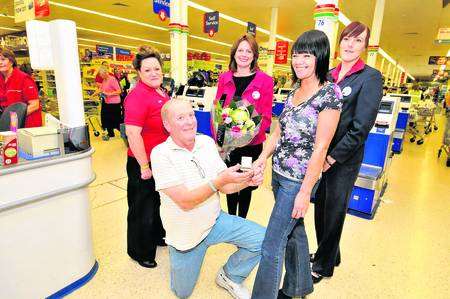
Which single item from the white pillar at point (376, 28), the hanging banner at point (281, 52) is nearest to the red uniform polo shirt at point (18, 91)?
the white pillar at point (376, 28)

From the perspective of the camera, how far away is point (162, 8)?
23.5 ft

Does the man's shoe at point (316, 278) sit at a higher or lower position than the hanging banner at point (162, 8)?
lower

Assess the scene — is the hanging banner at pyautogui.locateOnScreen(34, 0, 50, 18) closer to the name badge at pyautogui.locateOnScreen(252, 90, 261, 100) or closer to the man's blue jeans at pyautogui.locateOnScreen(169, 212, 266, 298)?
the name badge at pyautogui.locateOnScreen(252, 90, 261, 100)

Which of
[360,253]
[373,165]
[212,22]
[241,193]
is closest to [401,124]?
[373,165]

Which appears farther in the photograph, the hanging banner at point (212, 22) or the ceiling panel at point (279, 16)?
the ceiling panel at point (279, 16)

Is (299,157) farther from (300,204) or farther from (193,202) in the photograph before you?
(193,202)

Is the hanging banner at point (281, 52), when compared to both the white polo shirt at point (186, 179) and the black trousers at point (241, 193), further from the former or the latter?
the white polo shirt at point (186, 179)

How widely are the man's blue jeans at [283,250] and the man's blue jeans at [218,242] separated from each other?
17 centimetres

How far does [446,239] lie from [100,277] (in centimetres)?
314

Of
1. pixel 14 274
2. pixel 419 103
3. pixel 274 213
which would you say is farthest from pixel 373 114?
pixel 419 103

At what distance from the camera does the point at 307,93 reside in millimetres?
1551

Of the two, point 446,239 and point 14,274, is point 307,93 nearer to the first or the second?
point 14,274

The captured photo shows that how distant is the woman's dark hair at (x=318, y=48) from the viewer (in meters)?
1.45

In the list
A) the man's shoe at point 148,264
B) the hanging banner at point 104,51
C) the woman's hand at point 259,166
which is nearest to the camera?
the woman's hand at point 259,166
